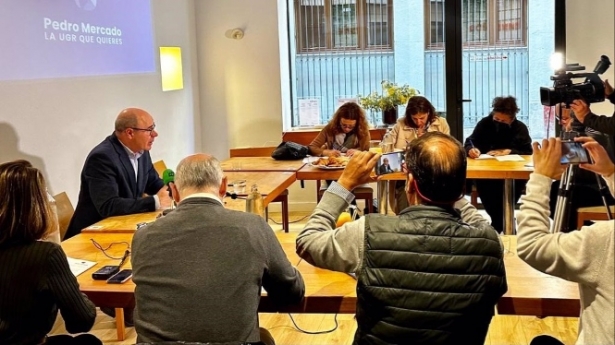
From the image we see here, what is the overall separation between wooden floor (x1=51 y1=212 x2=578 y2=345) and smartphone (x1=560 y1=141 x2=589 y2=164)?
1.82m

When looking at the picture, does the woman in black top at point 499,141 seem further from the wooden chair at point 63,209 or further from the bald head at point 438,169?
the bald head at point 438,169

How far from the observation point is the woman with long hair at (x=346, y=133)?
511cm

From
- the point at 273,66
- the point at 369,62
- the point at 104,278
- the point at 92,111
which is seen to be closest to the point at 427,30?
the point at 369,62

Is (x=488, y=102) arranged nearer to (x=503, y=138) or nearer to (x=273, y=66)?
(x=503, y=138)

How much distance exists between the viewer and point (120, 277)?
7.11ft

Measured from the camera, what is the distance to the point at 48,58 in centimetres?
389

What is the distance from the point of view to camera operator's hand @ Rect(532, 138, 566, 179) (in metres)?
1.60

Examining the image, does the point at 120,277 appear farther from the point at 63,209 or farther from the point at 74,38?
the point at 74,38

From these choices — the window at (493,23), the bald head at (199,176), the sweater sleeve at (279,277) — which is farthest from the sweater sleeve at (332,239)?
the window at (493,23)

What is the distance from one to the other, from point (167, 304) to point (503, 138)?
3680 millimetres

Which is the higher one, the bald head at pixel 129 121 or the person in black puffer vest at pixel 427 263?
the bald head at pixel 129 121

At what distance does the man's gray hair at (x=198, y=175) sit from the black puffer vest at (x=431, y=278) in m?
0.55

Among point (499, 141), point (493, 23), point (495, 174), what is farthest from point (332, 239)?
point (493, 23)

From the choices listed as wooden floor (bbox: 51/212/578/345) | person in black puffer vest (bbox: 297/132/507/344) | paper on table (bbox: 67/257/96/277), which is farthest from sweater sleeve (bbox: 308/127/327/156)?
person in black puffer vest (bbox: 297/132/507/344)
